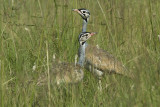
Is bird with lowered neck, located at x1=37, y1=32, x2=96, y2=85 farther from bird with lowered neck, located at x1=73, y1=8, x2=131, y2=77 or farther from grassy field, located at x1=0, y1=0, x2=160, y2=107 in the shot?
bird with lowered neck, located at x1=73, y1=8, x2=131, y2=77

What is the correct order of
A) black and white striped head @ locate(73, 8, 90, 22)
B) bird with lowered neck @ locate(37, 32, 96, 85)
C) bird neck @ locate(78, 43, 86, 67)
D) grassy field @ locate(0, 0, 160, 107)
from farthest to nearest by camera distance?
black and white striped head @ locate(73, 8, 90, 22)
bird neck @ locate(78, 43, 86, 67)
bird with lowered neck @ locate(37, 32, 96, 85)
grassy field @ locate(0, 0, 160, 107)

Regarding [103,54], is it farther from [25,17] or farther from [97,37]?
[25,17]

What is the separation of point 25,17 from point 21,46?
8.07ft

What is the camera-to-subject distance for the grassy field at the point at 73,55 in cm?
343

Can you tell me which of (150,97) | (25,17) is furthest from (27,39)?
(150,97)

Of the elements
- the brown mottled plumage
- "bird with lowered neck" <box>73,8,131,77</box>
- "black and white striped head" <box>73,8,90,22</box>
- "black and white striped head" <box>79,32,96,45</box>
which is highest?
"black and white striped head" <box>73,8,90,22</box>

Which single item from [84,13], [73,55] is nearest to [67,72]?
[73,55]

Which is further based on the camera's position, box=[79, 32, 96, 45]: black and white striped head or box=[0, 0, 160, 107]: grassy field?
box=[79, 32, 96, 45]: black and white striped head

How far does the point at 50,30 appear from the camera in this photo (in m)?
Answer: 5.92

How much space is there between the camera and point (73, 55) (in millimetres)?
5672

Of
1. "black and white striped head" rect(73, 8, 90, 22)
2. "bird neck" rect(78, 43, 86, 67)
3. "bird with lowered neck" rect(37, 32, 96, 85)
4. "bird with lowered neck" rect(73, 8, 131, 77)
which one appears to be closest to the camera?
"bird with lowered neck" rect(37, 32, 96, 85)

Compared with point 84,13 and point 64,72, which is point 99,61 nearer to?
point 84,13

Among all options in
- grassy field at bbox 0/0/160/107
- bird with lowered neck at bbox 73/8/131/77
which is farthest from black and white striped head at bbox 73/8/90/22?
grassy field at bbox 0/0/160/107

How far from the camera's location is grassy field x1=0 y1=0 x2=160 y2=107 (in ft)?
11.3
